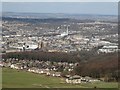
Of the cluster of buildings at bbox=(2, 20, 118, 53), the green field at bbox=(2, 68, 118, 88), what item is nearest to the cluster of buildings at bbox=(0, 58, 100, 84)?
the green field at bbox=(2, 68, 118, 88)

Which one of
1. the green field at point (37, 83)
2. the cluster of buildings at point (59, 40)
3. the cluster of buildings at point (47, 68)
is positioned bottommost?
the cluster of buildings at point (59, 40)

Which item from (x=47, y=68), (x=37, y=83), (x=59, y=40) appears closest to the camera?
(x=37, y=83)

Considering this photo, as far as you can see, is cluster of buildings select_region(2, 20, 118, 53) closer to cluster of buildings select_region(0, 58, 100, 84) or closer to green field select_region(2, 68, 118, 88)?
cluster of buildings select_region(0, 58, 100, 84)

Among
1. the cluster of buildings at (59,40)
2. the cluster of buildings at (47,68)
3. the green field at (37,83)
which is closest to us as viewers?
the green field at (37,83)

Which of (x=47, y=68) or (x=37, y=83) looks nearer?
(x=37, y=83)

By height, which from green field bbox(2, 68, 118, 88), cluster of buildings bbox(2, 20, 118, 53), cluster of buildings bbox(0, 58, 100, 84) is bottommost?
cluster of buildings bbox(2, 20, 118, 53)

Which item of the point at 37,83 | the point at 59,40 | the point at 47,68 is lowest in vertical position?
the point at 59,40

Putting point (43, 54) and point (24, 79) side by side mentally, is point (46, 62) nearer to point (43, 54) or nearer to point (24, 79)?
point (43, 54)

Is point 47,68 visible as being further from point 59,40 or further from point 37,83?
point 59,40

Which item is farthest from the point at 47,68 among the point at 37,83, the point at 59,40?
the point at 59,40

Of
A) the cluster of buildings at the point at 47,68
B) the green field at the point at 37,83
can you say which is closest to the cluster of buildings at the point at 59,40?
the cluster of buildings at the point at 47,68

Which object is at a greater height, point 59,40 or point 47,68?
point 47,68

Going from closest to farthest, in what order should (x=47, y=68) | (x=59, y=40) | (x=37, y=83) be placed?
(x=37, y=83) < (x=47, y=68) < (x=59, y=40)

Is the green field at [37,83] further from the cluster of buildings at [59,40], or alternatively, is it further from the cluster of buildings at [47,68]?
the cluster of buildings at [59,40]
